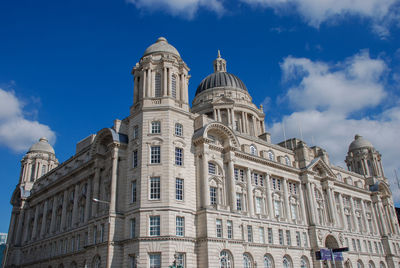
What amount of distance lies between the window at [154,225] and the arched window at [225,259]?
848 cm

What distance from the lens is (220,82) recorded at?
87.9m

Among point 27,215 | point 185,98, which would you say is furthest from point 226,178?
point 27,215

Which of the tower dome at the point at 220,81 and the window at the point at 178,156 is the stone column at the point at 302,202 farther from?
the tower dome at the point at 220,81

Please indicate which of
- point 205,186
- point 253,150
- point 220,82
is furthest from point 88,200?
point 220,82

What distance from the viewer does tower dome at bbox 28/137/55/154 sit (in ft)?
287

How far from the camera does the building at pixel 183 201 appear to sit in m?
43.6

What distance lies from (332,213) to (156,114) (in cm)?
3848

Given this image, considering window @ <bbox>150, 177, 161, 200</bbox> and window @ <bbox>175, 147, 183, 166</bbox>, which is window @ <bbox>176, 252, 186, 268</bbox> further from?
window @ <bbox>175, 147, 183, 166</bbox>

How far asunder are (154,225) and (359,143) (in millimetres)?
66223

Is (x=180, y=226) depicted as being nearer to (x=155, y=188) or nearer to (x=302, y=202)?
(x=155, y=188)

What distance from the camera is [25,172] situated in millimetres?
83438

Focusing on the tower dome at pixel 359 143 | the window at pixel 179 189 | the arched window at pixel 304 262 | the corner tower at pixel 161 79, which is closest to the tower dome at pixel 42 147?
the corner tower at pixel 161 79

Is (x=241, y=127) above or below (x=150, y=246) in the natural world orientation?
above

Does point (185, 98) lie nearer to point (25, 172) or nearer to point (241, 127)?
point (241, 127)
